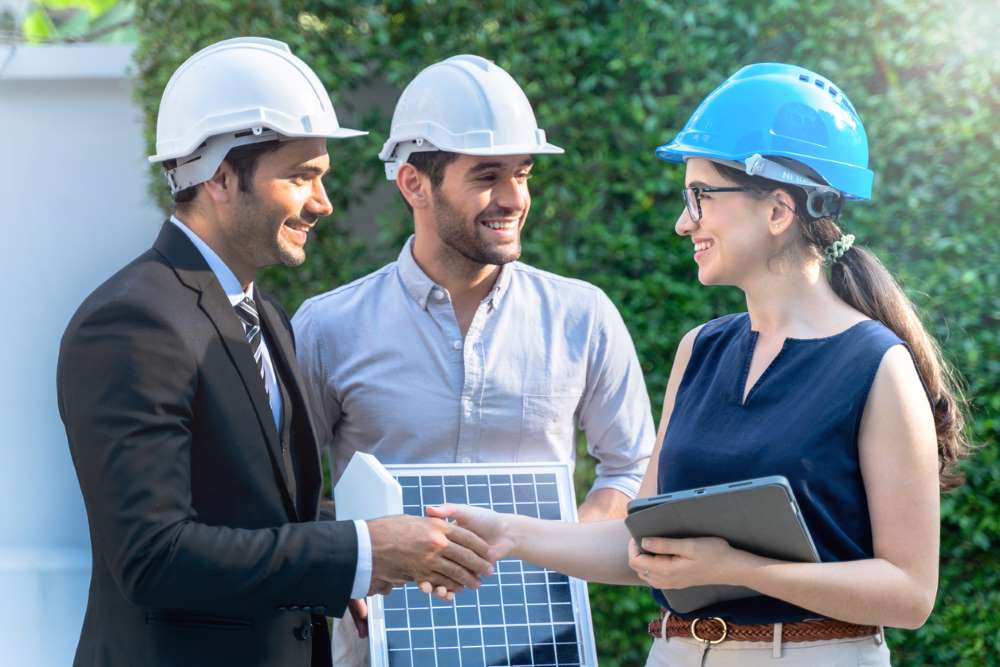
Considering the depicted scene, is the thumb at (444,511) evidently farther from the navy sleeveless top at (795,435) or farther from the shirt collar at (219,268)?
the shirt collar at (219,268)

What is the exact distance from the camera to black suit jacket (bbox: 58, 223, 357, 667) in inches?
110

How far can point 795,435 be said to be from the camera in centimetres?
290

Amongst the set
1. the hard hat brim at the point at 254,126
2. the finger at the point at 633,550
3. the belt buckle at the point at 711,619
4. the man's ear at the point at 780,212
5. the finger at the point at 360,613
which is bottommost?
the finger at the point at 360,613

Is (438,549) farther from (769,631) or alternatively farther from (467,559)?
(769,631)

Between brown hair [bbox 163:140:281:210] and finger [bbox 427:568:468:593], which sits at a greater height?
brown hair [bbox 163:140:281:210]

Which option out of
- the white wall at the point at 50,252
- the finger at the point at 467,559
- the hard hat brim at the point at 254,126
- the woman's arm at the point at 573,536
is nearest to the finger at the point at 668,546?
the woman's arm at the point at 573,536

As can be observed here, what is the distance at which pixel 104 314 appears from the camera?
2.85 meters

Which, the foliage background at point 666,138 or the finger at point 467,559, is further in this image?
the foliage background at point 666,138

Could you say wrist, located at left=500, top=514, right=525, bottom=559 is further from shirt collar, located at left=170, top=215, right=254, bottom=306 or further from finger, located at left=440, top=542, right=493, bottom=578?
shirt collar, located at left=170, top=215, right=254, bottom=306

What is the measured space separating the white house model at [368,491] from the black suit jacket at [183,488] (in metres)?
0.13

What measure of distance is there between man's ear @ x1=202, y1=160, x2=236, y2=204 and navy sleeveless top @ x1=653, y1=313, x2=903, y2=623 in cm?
127

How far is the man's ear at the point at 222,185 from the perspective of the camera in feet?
10.7

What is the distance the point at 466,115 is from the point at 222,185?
0.93 meters

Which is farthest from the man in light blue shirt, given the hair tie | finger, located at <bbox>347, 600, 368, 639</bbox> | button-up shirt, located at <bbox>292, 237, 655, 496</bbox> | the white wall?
the white wall
